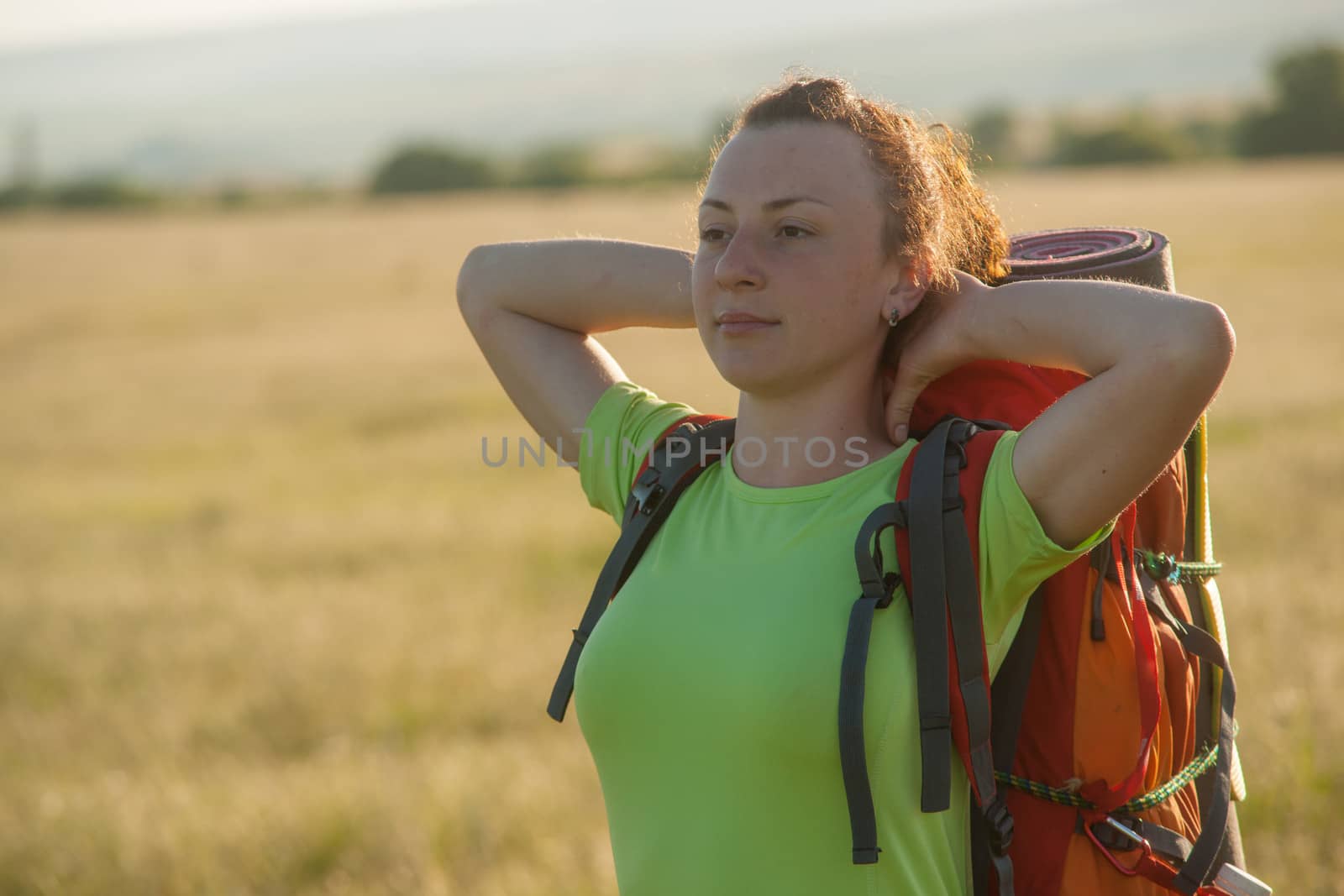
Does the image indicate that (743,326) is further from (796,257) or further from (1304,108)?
(1304,108)

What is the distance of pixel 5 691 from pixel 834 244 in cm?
723

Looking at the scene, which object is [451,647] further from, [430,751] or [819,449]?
[819,449]

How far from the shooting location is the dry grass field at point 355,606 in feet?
17.4

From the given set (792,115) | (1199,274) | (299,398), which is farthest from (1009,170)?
(792,115)

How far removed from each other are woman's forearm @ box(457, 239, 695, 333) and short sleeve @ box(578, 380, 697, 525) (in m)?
0.19

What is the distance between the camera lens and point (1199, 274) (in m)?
23.0

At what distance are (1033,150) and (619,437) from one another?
69504 millimetres

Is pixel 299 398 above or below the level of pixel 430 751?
below

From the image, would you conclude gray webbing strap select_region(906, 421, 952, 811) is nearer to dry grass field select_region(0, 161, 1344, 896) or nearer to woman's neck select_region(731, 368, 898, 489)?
woman's neck select_region(731, 368, 898, 489)

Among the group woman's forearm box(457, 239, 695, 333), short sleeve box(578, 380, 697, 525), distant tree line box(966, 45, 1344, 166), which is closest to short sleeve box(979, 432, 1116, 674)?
short sleeve box(578, 380, 697, 525)

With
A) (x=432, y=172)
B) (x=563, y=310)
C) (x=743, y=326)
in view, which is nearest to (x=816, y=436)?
(x=743, y=326)

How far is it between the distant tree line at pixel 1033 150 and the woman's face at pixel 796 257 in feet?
176

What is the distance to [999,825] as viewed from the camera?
7.22 feet

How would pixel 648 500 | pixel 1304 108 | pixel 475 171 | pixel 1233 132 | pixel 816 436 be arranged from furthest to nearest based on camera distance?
pixel 475 171 < pixel 1233 132 < pixel 1304 108 < pixel 648 500 < pixel 816 436
